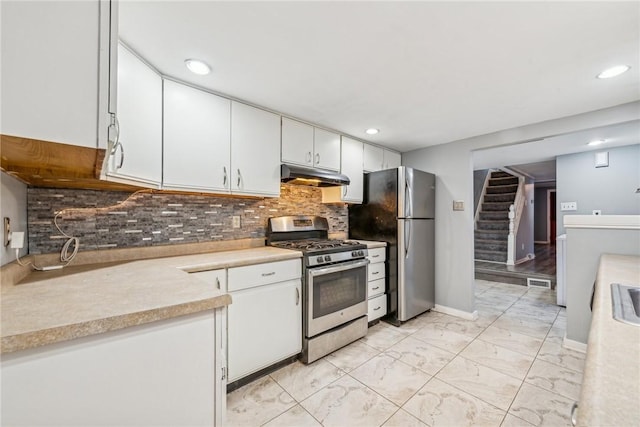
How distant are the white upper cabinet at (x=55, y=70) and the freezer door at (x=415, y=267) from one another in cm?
268

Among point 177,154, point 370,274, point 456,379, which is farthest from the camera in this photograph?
point 370,274

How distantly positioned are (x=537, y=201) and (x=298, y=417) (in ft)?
33.7

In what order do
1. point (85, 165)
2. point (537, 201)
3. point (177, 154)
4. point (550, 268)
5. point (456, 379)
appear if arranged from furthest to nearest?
point (537, 201) < point (550, 268) < point (456, 379) < point (177, 154) < point (85, 165)

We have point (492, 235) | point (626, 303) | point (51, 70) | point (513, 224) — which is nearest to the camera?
point (51, 70)

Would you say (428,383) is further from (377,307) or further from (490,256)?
(490,256)

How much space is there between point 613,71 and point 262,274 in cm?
271

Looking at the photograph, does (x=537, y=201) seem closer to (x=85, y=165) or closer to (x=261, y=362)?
(x=261, y=362)

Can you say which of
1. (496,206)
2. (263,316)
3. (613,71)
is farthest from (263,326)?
(496,206)

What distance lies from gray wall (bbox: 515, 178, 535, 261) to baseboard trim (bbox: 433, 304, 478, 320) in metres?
3.52

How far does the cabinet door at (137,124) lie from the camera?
1402 millimetres

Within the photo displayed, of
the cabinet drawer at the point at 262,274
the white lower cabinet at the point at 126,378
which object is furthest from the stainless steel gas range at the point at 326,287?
the white lower cabinet at the point at 126,378

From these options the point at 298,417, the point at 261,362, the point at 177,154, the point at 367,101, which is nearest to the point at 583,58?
the point at 367,101

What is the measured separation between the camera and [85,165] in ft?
3.27

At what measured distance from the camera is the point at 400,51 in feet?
4.83
